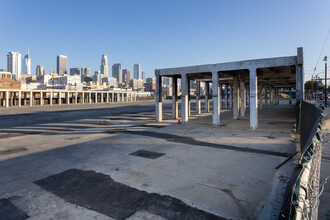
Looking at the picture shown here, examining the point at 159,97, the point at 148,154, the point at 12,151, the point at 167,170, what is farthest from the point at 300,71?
the point at 12,151

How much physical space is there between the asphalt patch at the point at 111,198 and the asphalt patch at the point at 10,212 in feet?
3.53

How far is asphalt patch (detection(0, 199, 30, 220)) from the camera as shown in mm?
5173

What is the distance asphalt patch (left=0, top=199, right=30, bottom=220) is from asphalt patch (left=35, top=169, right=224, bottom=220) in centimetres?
108

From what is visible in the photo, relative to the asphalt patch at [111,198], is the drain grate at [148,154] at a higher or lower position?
higher

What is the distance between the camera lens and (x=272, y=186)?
6852mm

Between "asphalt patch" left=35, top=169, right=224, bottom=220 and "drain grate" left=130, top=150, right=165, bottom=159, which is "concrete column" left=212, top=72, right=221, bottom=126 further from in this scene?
"asphalt patch" left=35, top=169, right=224, bottom=220

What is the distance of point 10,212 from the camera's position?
5391mm

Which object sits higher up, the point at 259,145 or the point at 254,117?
the point at 254,117

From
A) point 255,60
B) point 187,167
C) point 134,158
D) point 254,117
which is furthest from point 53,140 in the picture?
point 255,60

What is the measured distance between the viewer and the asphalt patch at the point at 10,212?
5.17 m

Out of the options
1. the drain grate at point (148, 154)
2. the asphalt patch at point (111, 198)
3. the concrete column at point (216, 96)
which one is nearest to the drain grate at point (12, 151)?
the asphalt patch at point (111, 198)

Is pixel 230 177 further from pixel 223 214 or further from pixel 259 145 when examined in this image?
pixel 259 145

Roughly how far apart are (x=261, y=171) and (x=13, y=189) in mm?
8868

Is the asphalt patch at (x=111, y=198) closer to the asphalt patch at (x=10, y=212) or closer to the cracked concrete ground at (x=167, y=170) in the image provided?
the cracked concrete ground at (x=167, y=170)
